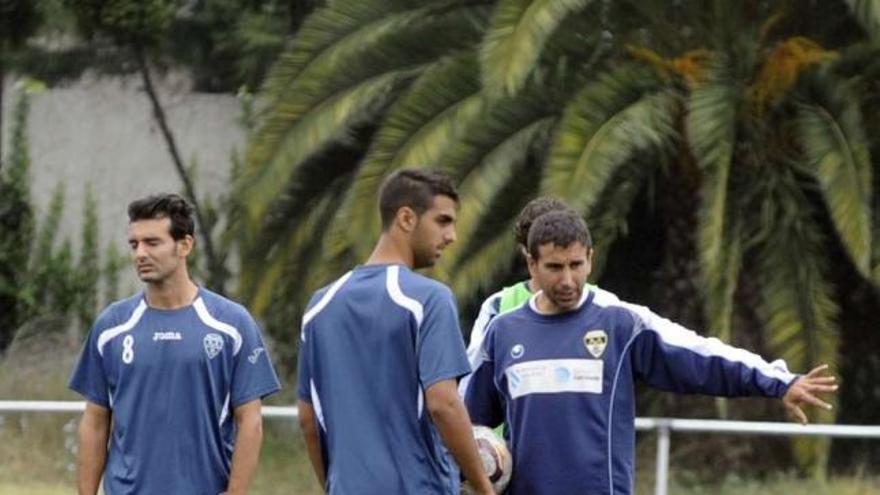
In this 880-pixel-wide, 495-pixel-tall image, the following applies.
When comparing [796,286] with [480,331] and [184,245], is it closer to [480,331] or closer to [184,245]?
[480,331]

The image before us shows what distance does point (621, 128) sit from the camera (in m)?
14.0

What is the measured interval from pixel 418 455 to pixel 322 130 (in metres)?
8.43

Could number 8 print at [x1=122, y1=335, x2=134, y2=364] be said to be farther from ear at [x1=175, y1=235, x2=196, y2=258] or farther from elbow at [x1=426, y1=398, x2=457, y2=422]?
elbow at [x1=426, y1=398, x2=457, y2=422]

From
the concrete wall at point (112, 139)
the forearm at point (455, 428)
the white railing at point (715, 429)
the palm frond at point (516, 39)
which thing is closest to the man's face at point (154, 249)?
the forearm at point (455, 428)

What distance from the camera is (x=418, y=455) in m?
6.62

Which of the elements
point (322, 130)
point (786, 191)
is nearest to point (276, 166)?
point (322, 130)

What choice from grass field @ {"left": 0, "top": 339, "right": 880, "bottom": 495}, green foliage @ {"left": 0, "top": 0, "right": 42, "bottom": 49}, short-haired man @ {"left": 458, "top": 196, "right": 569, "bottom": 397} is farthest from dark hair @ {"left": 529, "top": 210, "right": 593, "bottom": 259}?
green foliage @ {"left": 0, "top": 0, "right": 42, "bottom": 49}

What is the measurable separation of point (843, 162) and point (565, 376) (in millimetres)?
7188

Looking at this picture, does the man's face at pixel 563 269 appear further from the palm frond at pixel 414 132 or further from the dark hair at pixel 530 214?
the palm frond at pixel 414 132

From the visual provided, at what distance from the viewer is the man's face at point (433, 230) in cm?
661

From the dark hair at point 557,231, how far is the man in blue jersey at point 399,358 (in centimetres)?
35

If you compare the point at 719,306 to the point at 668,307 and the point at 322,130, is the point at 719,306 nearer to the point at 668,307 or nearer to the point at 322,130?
the point at 668,307

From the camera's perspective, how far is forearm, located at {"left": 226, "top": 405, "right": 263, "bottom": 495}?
7074mm

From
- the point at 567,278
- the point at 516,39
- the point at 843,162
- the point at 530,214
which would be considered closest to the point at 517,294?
the point at 530,214
